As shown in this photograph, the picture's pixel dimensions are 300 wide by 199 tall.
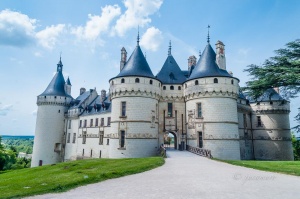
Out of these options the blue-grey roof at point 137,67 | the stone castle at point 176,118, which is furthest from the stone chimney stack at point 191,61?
the blue-grey roof at point 137,67

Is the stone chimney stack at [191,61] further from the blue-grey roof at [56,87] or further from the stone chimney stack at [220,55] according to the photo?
the blue-grey roof at [56,87]

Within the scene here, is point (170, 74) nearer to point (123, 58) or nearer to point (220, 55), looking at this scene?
point (220, 55)

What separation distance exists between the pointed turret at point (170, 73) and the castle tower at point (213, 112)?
3479 mm

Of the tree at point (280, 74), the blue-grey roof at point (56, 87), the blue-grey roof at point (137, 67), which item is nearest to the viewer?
the tree at point (280, 74)

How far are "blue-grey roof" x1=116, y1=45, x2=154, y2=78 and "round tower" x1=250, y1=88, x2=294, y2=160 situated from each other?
744 inches

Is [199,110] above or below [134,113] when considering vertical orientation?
above

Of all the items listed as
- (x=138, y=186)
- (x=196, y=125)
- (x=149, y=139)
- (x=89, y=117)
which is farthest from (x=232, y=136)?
(x=89, y=117)

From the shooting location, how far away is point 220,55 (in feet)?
87.6

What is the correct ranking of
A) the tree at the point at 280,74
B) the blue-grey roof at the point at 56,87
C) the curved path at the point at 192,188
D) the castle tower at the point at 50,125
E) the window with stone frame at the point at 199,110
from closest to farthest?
1. the curved path at the point at 192,188
2. the tree at the point at 280,74
3. the window with stone frame at the point at 199,110
4. the castle tower at the point at 50,125
5. the blue-grey roof at the point at 56,87

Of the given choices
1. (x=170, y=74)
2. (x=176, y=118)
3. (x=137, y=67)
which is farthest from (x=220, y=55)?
(x=137, y=67)

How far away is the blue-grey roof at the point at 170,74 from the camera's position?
1158 inches

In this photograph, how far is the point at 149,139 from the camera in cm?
2445

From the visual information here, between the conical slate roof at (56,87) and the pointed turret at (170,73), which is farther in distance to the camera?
the conical slate roof at (56,87)

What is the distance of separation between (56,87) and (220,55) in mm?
31794
